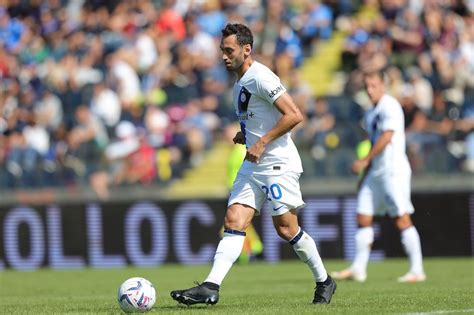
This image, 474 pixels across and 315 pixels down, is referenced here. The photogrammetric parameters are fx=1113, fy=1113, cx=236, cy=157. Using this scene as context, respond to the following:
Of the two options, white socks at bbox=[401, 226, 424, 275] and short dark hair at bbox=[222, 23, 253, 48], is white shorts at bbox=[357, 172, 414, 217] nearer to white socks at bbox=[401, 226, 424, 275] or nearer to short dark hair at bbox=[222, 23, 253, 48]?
white socks at bbox=[401, 226, 424, 275]

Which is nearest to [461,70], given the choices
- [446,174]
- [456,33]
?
[456,33]

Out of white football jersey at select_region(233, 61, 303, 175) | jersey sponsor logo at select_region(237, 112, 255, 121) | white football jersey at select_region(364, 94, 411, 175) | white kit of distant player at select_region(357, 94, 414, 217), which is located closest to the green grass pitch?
white kit of distant player at select_region(357, 94, 414, 217)

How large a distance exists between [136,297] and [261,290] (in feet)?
11.7

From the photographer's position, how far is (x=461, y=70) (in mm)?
20234

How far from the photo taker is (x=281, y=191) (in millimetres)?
9891

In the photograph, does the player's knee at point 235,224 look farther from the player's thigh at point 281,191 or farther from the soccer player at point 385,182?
the soccer player at point 385,182

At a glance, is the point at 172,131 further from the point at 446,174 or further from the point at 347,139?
the point at 446,174

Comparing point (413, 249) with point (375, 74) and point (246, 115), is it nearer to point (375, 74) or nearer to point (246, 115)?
point (375, 74)

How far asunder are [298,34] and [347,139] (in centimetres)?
423

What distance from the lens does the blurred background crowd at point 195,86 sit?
19.9m

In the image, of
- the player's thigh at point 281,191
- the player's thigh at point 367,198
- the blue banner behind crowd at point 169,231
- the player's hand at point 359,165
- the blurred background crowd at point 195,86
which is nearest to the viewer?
the player's thigh at point 281,191

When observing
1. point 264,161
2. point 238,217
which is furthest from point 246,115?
point 238,217

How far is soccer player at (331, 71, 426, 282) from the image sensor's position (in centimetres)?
1414

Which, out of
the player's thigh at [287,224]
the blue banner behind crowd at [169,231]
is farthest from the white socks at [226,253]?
the blue banner behind crowd at [169,231]
